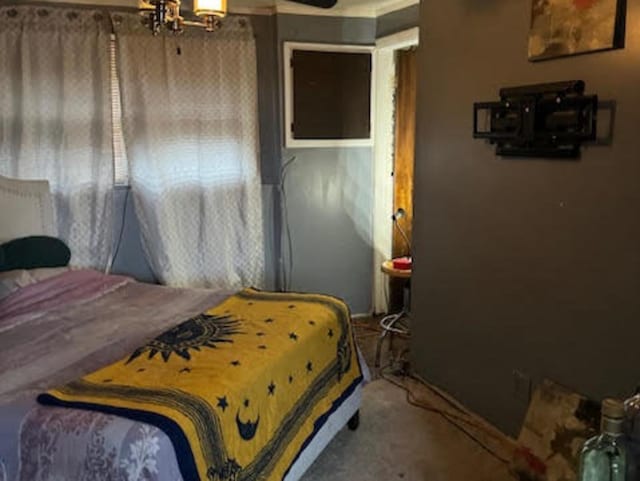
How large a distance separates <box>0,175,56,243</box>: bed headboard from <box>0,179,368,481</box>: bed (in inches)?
0.4

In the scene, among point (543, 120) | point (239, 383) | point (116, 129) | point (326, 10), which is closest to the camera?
point (239, 383)

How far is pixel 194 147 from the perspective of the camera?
13.1 ft

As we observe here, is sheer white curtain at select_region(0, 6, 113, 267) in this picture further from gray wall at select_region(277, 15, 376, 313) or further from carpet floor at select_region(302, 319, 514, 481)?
carpet floor at select_region(302, 319, 514, 481)

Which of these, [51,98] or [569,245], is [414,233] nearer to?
[569,245]

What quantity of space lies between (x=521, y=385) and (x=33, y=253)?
8.73ft

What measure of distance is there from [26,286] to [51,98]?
1.36 m

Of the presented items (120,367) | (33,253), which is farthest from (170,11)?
(33,253)

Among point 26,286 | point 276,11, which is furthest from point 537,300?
point 276,11

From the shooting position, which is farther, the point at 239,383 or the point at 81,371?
the point at 81,371

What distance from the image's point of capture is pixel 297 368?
2344mm

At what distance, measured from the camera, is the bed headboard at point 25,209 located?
340cm

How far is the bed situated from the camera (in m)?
1.69

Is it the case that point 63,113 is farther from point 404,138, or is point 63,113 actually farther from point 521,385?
point 521,385

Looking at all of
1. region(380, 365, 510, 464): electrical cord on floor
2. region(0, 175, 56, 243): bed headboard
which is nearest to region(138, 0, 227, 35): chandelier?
region(0, 175, 56, 243): bed headboard
